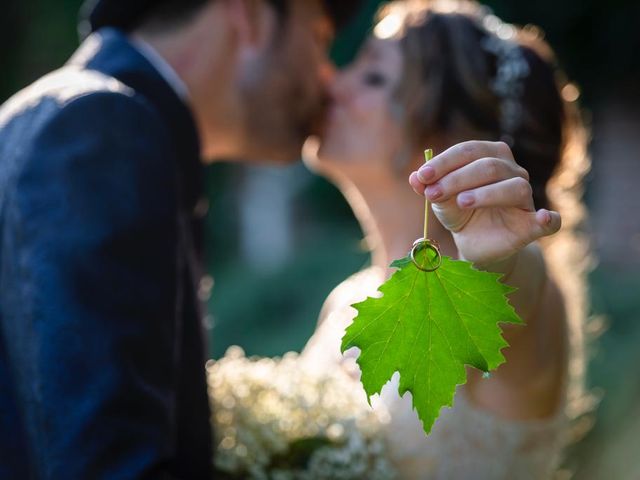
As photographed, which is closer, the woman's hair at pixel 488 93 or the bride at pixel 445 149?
the bride at pixel 445 149

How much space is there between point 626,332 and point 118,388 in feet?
15.8

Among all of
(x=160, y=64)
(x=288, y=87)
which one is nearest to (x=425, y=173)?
(x=160, y=64)

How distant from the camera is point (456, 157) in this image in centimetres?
122

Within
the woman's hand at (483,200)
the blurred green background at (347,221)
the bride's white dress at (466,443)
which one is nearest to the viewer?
the woman's hand at (483,200)

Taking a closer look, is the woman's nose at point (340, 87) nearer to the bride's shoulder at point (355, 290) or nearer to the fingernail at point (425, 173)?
the bride's shoulder at point (355, 290)

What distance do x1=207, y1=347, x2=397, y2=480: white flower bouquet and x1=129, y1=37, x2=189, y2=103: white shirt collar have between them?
0.70 m

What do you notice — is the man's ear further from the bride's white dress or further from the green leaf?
the green leaf

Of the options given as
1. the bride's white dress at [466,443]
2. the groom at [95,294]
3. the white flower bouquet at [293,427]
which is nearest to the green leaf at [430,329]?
the groom at [95,294]

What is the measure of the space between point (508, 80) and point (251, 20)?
0.75 m

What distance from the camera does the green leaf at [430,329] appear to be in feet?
3.65

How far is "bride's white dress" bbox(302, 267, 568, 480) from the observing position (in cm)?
254

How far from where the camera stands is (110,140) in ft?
6.13

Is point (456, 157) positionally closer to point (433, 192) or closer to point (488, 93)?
point (433, 192)

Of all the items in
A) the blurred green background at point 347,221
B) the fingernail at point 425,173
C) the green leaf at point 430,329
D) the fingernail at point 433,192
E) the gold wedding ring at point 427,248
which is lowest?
the green leaf at point 430,329
